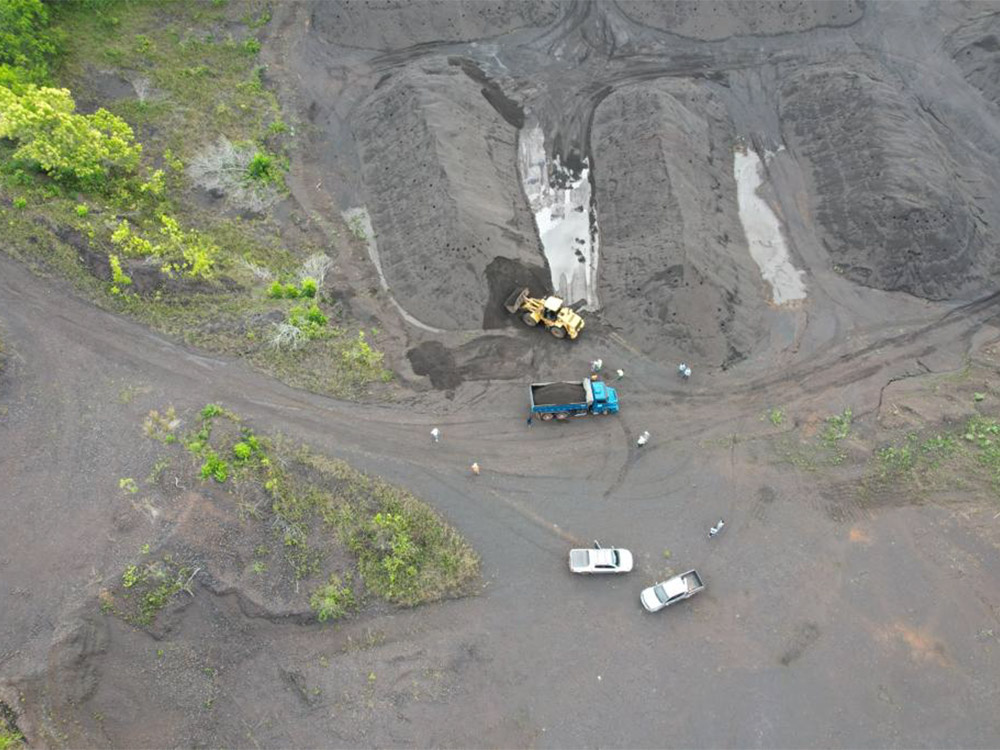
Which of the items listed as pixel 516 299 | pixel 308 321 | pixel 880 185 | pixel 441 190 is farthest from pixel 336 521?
pixel 880 185

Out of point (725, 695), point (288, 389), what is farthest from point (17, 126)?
point (725, 695)

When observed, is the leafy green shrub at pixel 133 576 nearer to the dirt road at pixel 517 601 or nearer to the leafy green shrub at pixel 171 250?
the dirt road at pixel 517 601

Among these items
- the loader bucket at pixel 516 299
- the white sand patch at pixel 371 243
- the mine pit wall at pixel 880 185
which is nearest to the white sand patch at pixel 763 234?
the mine pit wall at pixel 880 185

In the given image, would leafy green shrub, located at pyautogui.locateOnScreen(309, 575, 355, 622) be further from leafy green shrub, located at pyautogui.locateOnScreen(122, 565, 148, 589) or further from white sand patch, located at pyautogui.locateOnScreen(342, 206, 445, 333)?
white sand patch, located at pyautogui.locateOnScreen(342, 206, 445, 333)

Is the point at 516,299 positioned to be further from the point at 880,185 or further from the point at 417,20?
the point at 417,20

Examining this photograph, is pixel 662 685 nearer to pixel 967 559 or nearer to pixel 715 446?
pixel 715 446

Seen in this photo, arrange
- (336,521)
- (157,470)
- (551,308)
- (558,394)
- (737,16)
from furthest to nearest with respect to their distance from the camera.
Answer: (737,16), (551,308), (558,394), (157,470), (336,521)
